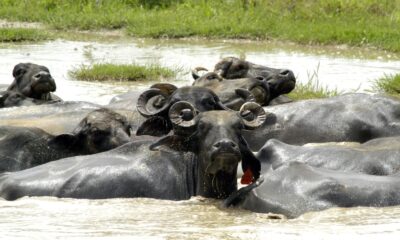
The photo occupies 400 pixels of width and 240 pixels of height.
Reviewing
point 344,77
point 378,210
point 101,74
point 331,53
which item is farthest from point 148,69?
point 378,210

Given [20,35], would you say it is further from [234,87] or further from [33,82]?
[234,87]

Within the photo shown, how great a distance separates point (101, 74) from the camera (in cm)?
1586

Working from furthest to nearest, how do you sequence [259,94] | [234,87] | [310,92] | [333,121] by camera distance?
[310,92] → [259,94] → [234,87] → [333,121]

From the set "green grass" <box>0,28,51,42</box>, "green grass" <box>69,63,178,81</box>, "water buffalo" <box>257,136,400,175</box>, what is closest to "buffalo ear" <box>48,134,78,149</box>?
"water buffalo" <box>257,136,400,175</box>

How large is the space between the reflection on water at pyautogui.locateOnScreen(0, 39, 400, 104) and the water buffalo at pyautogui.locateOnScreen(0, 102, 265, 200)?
4.85 metres

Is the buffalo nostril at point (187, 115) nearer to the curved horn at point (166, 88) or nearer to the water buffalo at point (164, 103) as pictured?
the water buffalo at point (164, 103)

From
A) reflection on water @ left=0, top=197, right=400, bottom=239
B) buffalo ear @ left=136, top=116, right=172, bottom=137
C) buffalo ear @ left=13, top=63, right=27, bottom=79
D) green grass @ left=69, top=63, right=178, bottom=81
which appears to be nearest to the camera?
reflection on water @ left=0, top=197, right=400, bottom=239

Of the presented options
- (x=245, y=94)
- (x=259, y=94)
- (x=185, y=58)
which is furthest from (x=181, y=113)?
(x=185, y=58)

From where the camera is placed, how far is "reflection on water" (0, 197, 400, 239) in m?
7.20

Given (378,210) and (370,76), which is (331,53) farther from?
(378,210)

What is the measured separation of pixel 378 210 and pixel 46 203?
2.45m

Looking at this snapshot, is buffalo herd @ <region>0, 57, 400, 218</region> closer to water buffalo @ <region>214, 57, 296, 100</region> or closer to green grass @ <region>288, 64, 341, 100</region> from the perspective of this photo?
water buffalo @ <region>214, 57, 296, 100</region>

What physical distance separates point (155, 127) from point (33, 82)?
2877mm

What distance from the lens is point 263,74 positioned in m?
12.0
